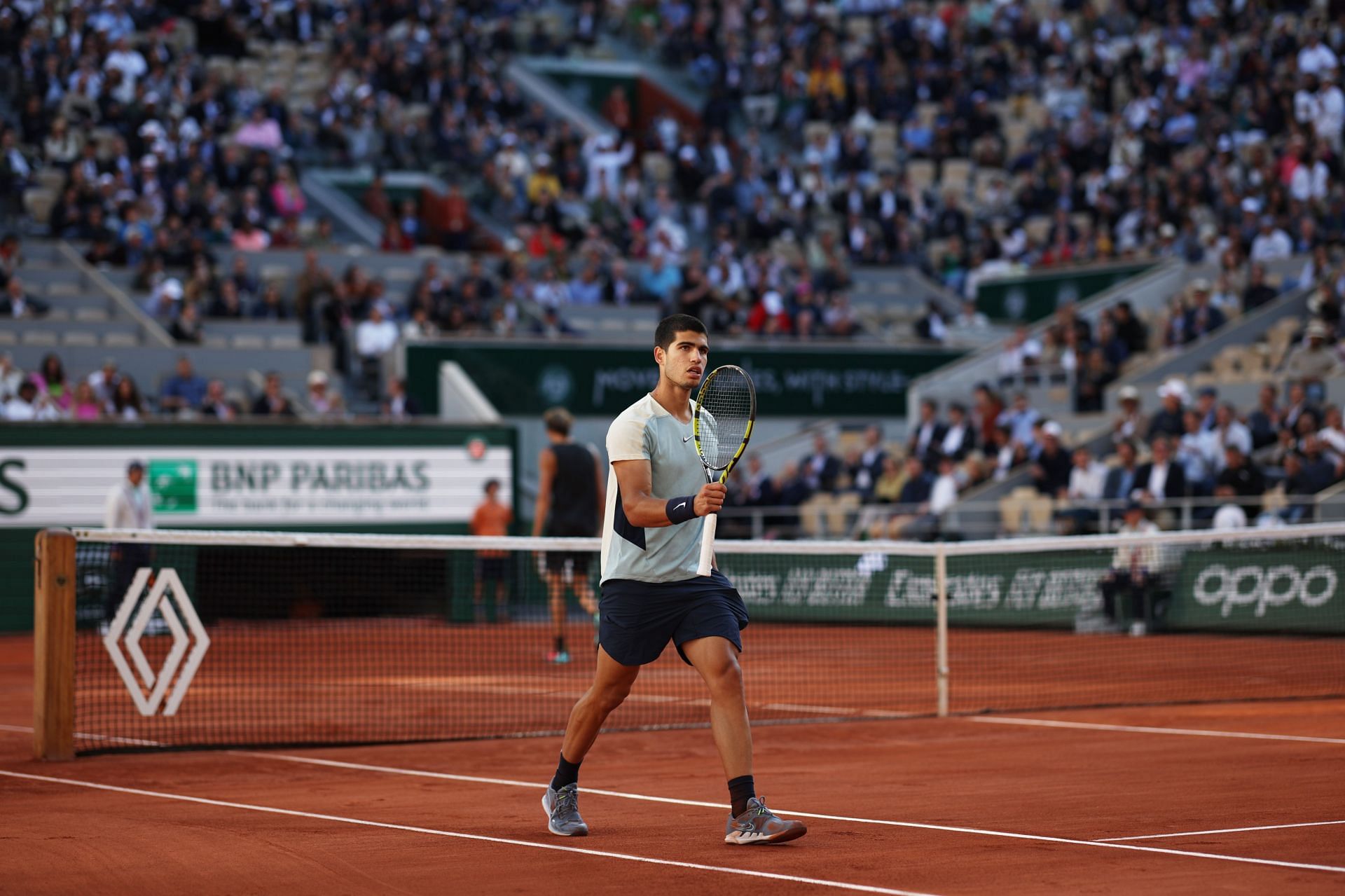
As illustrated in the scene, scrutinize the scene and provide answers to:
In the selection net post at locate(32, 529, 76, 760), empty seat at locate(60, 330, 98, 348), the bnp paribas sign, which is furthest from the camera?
empty seat at locate(60, 330, 98, 348)

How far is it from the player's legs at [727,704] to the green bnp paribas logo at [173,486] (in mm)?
15716

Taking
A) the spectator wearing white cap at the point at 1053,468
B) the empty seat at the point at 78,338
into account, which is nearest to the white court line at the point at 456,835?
the spectator wearing white cap at the point at 1053,468

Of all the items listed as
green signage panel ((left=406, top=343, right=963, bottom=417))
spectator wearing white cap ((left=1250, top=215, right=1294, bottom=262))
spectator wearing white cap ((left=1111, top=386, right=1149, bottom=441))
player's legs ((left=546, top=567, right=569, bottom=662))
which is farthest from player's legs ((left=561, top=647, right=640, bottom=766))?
spectator wearing white cap ((left=1250, top=215, right=1294, bottom=262))

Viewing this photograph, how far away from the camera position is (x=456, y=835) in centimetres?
777

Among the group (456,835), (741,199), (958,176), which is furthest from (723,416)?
(958,176)

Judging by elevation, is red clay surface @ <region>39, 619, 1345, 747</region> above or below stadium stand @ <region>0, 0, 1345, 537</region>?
below

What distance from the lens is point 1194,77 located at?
116ft

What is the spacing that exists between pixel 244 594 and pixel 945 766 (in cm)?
1124

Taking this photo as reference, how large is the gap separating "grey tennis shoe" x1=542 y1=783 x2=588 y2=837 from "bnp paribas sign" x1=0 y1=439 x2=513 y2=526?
14.9m

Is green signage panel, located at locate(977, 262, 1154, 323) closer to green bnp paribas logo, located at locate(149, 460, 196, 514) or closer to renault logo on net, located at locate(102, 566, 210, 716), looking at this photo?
green bnp paribas logo, located at locate(149, 460, 196, 514)

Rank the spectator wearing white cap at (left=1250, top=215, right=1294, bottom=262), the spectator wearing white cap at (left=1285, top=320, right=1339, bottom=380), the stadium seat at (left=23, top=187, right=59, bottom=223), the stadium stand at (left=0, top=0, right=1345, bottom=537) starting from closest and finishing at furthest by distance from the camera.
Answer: the spectator wearing white cap at (left=1285, top=320, right=1339, bottom=380)
the stadium stand at (left=0, top=0, right=1345, bottom=537)
the spectator wearing white cap at (left=1250, top=215, right=1294, bottom=262)
the stadium seat at (left=23, top=187, right=59, bottom=223)

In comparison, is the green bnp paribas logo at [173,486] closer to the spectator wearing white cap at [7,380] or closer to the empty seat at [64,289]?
the spectator wearing white cap at [7,380]

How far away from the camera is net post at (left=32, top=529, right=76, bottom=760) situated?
10555 millimetres

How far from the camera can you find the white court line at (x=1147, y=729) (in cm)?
1099
